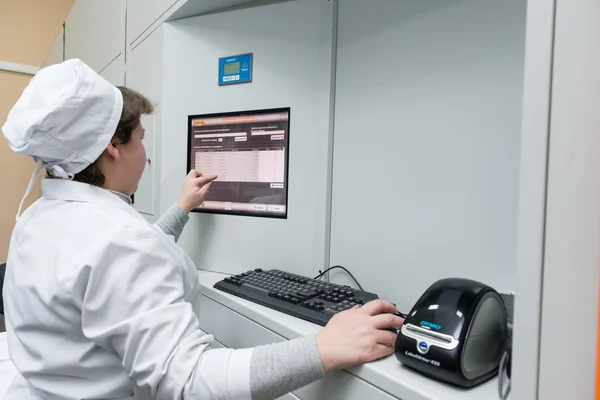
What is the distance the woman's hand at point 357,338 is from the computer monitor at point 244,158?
537mm

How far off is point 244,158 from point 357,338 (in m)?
0.74

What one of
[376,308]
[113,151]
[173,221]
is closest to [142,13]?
[173,221]

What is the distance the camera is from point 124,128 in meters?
0.80

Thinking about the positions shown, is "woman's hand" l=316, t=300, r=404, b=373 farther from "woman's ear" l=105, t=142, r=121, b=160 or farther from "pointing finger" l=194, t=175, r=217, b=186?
"pointing finger" l=194, t=175, r=217, b=186

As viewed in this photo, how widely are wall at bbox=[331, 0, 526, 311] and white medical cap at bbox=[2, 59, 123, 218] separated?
0.57 meters

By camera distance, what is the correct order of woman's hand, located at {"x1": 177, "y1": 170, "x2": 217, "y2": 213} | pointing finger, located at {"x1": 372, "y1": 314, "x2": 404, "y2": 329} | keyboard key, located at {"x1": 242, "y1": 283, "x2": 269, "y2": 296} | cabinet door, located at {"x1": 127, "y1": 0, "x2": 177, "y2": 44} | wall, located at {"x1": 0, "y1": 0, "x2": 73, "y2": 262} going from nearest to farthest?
1. pointing finger, located at {"x1": 372, "y1": 314, "x2": 404, "y2": 329}
2. keyboard key, located at {"x1": 242, "y1": 283, "x2": 269, "y2": 296}
3. woman's hand, located at {"x1": 177, "y1": 170, "x2": 217, "y2": 213}
4. cabinet door, located at {"x1": 127, "y1": 0, "x2": 177, "y2": 44}
5. wall, located at {"x1": 0, "y1": 0, "x2": 73, "y2": 262}

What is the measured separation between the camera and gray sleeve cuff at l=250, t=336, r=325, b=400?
22.8 inches

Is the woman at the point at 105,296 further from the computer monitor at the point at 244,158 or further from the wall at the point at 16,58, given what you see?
the wall at the point at 16,58

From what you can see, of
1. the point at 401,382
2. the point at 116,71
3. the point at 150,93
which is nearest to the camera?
the point at 401,382

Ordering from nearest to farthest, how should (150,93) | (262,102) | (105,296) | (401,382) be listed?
(401,382) < (105,296) < (262,102) < (150,93)

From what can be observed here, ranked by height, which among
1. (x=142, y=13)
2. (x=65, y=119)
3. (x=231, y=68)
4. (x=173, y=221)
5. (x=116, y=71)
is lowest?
(x=173, y=221)

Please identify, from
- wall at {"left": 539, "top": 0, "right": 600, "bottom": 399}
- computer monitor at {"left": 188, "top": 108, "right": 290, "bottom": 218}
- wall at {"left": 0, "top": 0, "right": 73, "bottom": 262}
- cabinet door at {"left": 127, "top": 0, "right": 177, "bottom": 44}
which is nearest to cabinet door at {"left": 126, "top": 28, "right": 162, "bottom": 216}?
cabinet door at {"left": 127, "top": 0, "right": 177, "bottom": 44}

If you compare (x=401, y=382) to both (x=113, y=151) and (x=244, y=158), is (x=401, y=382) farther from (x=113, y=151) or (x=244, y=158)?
(x=244, y=158)

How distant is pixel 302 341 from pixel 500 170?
51cm
